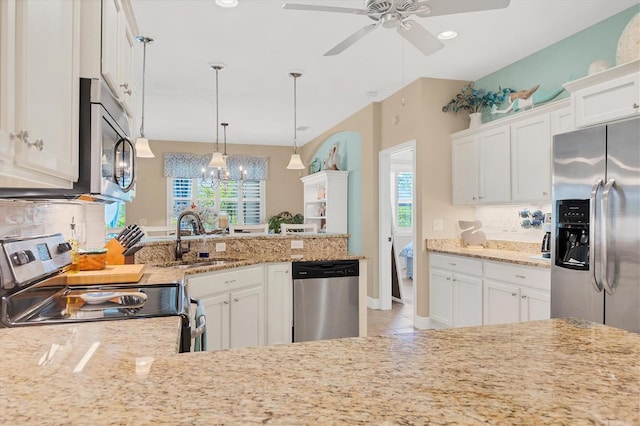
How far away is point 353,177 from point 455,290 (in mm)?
2712

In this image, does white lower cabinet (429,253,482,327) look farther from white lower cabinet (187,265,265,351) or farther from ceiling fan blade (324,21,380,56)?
ceiling fan blade (324,21,380,56)

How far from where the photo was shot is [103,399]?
689 mm

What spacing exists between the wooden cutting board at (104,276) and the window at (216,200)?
6.10 metres

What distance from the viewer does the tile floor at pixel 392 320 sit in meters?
4.47

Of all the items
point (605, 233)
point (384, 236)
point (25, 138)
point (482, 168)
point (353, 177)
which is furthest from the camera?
point (353, 177)

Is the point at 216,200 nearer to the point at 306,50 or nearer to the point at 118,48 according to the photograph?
the point at 306,50

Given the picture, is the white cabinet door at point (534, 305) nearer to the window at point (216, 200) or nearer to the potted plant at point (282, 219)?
the potted plant at point (282, 219)

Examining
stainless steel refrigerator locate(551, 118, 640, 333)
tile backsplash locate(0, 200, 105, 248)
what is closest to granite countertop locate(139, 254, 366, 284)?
tile backsplash locate(0, 200, 105, 248)

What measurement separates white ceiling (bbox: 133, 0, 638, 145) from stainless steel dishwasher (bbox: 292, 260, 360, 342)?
1894mm

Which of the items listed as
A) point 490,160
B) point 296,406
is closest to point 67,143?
point 296,406

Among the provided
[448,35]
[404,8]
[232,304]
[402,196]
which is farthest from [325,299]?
[402,196]

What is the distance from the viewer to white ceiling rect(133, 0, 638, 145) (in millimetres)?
3072

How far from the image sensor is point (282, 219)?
8453 mm

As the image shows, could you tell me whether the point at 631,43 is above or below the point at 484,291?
above
